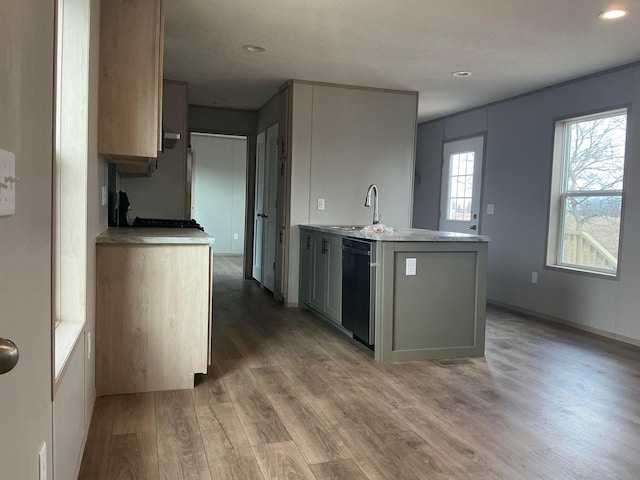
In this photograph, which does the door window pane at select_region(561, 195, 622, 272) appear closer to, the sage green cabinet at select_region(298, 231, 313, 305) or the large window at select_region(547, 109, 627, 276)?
the large window at select_region(547, 109, 627, 276)

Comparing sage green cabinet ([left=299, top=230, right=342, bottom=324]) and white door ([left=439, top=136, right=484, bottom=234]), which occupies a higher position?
white door ([left=439, top=136, right=484, bottom=234])

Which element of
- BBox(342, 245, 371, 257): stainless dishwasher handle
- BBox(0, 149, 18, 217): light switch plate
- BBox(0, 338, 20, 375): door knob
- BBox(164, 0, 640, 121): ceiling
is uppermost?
BBox(164, 0, 640, 121): ceiling

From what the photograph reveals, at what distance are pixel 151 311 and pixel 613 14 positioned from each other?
344 cm

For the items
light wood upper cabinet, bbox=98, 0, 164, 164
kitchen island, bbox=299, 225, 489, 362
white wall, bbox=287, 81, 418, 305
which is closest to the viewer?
light wood upper cabinet, bbox=98, 0, 164, 164

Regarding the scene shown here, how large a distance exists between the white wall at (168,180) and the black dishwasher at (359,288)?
2491 mm

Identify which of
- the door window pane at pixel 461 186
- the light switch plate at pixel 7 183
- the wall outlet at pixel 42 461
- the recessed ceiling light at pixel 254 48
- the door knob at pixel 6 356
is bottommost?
the wall outlet at pixel 42 461

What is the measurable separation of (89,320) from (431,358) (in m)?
2.31

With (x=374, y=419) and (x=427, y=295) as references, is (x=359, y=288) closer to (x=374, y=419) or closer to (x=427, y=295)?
(x=427, y=295)

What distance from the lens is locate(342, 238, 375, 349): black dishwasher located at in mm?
3656

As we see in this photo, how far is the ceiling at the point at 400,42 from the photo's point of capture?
3.40 meters

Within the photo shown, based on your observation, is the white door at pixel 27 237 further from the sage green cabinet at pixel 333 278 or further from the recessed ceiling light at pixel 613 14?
the recessed ceiling light at pixel 613 14

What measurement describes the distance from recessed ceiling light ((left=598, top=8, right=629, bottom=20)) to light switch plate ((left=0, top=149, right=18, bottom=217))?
144 inches

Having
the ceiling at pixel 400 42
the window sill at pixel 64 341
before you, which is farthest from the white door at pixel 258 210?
the window sill at pixel 64 341

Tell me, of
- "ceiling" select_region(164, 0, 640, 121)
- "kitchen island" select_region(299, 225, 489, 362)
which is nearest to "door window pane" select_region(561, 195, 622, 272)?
"ceiling" select_region(164, 0, 640, 121)
